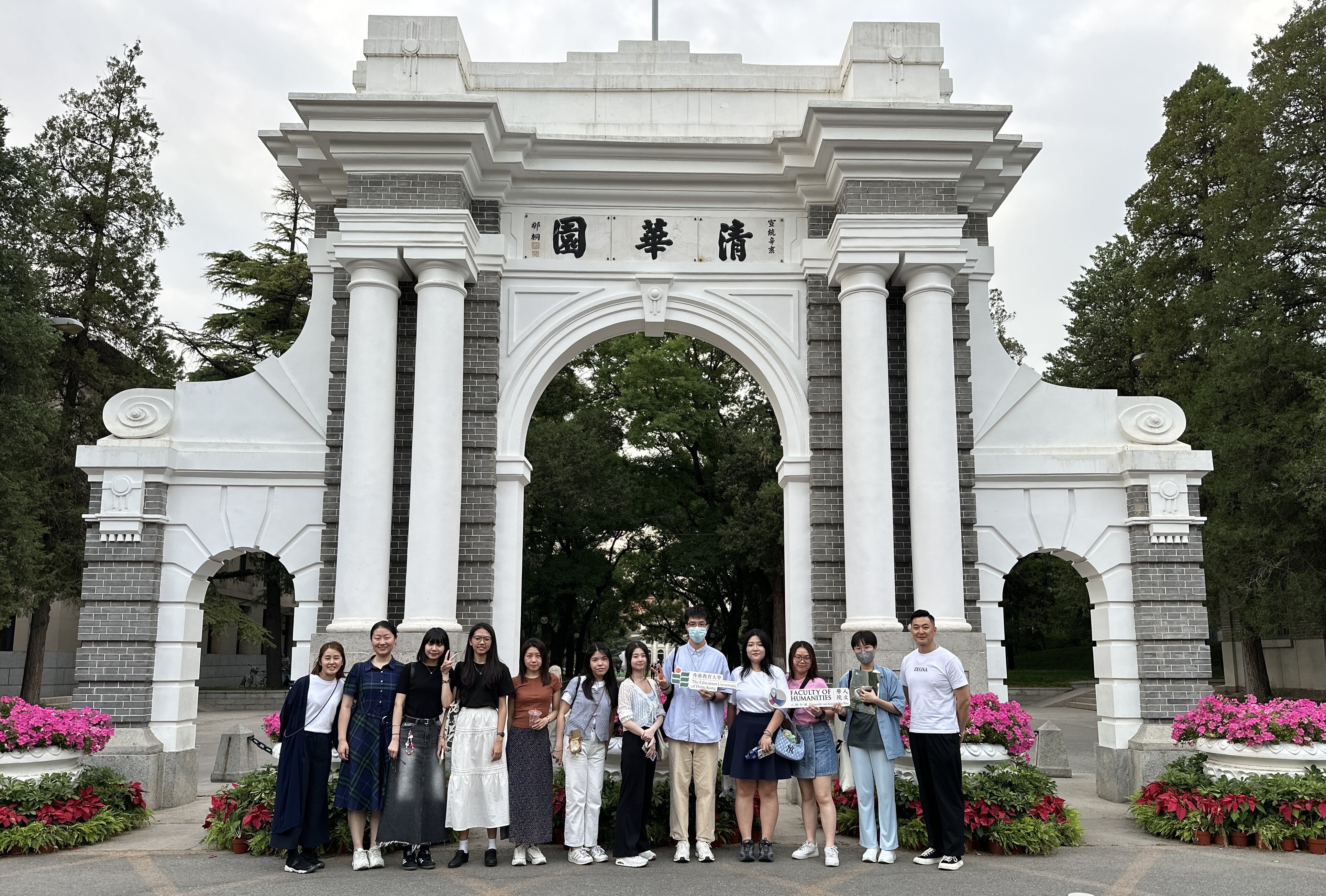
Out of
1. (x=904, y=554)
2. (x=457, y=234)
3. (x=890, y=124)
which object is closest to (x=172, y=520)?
(x=457, y=234)

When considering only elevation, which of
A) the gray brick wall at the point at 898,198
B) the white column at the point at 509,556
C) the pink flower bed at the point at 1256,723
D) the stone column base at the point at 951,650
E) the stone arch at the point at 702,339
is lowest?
the pink flower bed at the point at 1256,723

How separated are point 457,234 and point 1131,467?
6635mm

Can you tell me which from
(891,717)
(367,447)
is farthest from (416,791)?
(367,447)

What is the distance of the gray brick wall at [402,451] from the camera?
32.8ft

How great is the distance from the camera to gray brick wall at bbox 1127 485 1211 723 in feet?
32.7

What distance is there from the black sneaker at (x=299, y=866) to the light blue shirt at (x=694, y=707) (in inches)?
91.9

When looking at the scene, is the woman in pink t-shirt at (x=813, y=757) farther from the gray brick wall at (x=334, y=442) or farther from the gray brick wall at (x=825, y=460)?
the gray brick wall at (x=334, y=442)

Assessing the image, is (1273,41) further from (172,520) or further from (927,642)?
(172,520)

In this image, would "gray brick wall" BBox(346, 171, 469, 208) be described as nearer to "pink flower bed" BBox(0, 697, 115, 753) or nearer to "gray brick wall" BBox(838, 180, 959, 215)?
"gray brick wall" BBox(838, 180, 959, 215)

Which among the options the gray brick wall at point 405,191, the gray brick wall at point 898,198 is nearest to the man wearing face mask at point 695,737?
the gray brick wall at point 898,198

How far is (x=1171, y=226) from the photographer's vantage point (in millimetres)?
21688

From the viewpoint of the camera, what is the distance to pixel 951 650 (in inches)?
368

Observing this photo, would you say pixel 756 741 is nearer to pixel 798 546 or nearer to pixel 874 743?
pixel 874 743

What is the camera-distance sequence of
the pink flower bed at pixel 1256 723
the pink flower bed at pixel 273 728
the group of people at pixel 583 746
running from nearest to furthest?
the group of people at pixel 583 746
the pink flower bed at pixel 1256 723
the pink flower bed at pixel 273 728
